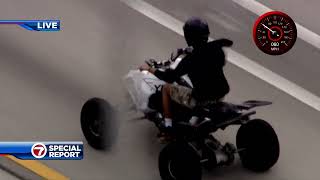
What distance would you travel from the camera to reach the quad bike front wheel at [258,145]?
15.1 feet

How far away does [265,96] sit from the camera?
14.9ft

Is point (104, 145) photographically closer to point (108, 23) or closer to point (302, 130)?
point (108, 23)

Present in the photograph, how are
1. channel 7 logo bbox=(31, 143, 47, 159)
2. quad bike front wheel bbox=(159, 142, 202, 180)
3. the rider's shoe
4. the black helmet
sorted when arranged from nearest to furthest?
1. the black helmet
2. quad bike front wheel bbox=(159, 142, 202, 180)
3. the rider's shoe
4. channel 7 logo bbox=(31, 143, 47, 159)

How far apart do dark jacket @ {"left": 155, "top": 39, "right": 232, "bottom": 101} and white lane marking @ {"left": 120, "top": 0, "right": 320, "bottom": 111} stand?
112 millimetres

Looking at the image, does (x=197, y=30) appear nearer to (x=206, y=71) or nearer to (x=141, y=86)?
(x=206, y=71)

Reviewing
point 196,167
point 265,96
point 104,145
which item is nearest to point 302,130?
point 265,96

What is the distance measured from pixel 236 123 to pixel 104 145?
90 centimetres

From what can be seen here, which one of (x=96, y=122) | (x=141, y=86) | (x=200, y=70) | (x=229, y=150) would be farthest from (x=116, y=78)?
(x=229, y=150)

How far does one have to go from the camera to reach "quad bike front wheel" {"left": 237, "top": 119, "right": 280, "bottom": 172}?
4593 millimetres

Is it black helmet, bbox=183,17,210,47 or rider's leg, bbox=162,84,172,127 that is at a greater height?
black helmet, bbox=183,17,210,47

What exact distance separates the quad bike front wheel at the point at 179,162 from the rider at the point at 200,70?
0.92 feet

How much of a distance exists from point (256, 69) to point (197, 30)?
46 centimetres

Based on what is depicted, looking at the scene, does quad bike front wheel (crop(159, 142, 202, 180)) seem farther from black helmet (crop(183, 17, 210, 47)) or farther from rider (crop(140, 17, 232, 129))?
black helmet (crop(183, 17, 210, 47))

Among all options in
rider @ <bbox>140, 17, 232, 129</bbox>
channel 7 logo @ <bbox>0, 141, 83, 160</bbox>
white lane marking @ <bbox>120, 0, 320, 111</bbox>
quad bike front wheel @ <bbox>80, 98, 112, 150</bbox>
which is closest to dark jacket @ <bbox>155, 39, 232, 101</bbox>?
rider @ <bbox>140, 17, 232, 129</bbox>
